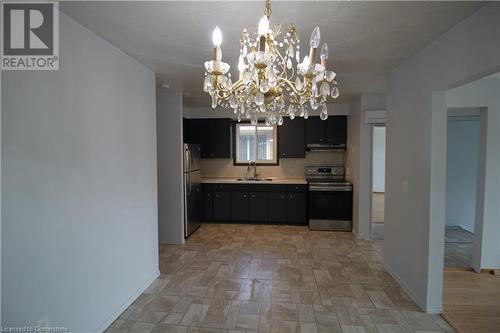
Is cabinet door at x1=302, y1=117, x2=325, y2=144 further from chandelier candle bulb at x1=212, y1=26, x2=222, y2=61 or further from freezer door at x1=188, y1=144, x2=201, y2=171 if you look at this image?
chandelier candle bulb at x1=212, y1=26, x2=222, y2=61

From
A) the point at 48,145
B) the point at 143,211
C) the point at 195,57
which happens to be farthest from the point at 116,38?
the point at 143,211

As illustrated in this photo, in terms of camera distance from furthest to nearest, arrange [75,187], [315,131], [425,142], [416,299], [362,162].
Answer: [315,131]
[362,162]
[416,299]
[425,142]
[75,187]

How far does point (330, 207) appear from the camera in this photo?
16.7 ft

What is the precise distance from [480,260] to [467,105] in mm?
1910

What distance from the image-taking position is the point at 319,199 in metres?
5.11

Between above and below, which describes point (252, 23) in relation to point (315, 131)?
above

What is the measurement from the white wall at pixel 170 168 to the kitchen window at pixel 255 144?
6.33 ft

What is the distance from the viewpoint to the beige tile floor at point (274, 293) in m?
2.32

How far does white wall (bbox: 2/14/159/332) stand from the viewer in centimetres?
151

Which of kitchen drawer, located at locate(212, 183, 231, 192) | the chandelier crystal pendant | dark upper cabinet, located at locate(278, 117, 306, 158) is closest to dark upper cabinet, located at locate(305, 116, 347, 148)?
dark upper cabinet, located at locate(278, 117, 306, 158)

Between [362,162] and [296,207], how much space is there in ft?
5.14

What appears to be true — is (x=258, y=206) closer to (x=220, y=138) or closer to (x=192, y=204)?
(x=192, y=204)

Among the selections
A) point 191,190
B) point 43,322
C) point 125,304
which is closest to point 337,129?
point 191,190

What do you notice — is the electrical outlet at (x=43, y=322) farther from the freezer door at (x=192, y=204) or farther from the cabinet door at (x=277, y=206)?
the cabinet door at (x=277, y=206)
